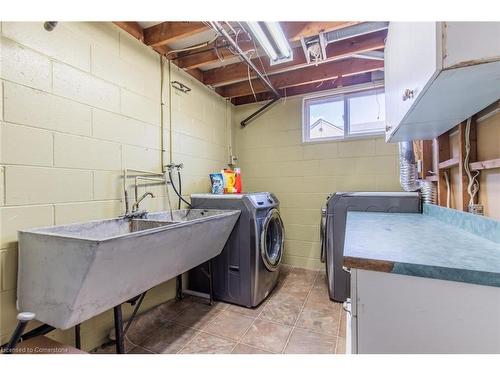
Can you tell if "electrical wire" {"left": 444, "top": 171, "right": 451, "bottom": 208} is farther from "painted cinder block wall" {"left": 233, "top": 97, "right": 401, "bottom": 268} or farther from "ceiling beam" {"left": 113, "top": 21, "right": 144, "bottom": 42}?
"ceiling beam" {"left": 113, "top": 21, "right": 144, "bottom": 42}

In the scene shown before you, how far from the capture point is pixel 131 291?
1.29m

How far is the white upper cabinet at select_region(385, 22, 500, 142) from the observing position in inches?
25.9

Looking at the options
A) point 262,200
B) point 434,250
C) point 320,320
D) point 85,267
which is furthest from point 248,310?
point 434,250

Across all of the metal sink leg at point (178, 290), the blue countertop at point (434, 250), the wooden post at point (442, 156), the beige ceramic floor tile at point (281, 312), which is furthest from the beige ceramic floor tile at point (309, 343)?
the wooden post at point (442, 156)

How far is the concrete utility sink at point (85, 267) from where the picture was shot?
1.02 metres

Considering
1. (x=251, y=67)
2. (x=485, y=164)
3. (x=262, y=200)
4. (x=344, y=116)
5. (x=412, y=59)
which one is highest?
(x=251, y=67)

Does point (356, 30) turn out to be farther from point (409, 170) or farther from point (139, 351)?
point (139, 351)

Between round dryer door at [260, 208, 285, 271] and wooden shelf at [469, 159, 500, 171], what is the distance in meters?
1.54

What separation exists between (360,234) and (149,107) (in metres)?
2.03

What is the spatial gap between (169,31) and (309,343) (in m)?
2.72

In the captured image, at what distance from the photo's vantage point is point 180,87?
245 cm
